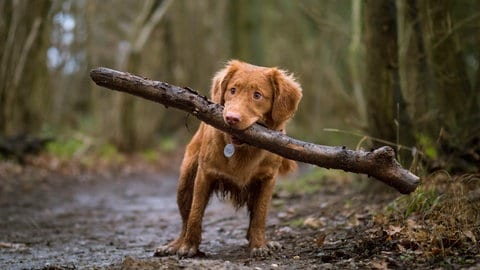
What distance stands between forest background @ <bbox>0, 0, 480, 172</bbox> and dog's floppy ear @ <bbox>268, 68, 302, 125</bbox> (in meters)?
0.77

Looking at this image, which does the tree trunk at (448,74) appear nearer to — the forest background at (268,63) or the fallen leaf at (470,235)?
the forest background at (268,63)

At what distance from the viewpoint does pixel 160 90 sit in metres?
4.79

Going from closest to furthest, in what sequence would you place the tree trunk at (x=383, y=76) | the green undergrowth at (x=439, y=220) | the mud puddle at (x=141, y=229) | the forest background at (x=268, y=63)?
the green undergrowth at (x=439, y=220), the mud puddle at (x=141, y=229), the tree trunk at (x=383, y=76), the forest background at (x=268, y=63)

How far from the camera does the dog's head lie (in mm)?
5258

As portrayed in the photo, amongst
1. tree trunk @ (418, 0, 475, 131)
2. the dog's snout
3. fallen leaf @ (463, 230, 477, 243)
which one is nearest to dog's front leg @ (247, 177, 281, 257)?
the dog's snout

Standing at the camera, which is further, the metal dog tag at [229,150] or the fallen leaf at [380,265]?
the metal dog tag at [229,150]

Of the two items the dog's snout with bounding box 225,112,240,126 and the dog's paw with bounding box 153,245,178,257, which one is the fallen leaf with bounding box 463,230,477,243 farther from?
the dog's paw with bounding box 153,245,178,257

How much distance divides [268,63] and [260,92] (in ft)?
60.3

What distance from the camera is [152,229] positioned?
315 inches

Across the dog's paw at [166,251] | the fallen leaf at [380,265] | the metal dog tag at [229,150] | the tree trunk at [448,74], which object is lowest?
the dog's paw at [166,251]

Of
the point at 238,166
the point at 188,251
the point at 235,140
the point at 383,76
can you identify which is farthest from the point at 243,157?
the point at 383,76

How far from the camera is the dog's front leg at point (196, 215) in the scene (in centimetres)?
560

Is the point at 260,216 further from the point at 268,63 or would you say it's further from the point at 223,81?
the point at 268,63

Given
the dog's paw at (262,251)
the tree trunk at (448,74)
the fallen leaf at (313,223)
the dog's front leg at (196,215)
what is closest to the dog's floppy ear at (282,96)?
the dog's front leg at (196,215)
